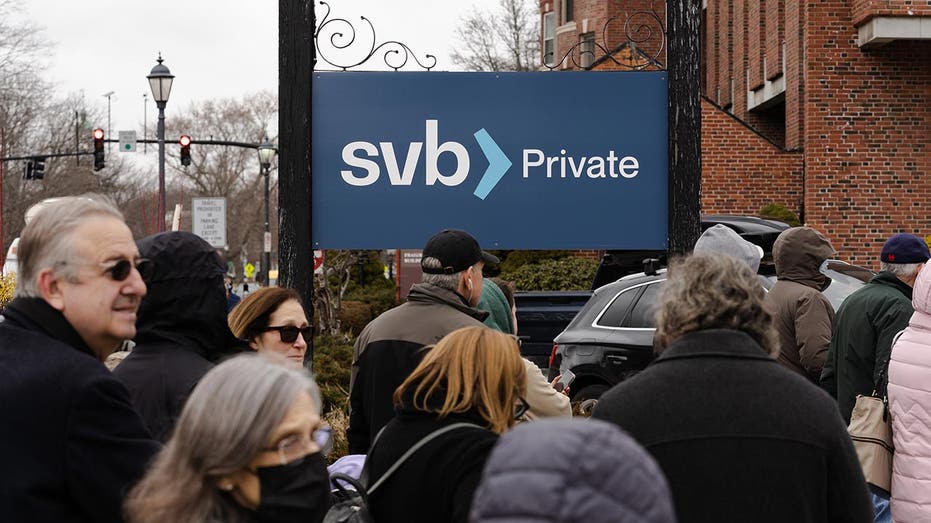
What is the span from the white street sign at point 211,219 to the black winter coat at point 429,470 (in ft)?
84.4

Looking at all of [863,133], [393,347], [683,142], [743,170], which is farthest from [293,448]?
[743,170]

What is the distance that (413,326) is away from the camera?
4.73 m

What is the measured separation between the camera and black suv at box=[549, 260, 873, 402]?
9.47 m

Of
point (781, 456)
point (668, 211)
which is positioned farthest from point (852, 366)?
point (781, 456)

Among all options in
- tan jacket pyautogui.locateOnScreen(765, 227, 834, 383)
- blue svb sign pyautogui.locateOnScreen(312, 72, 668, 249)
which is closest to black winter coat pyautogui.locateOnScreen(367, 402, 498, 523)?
blue svb sign pyautogui.locateOnScreen(312, 72, 668, 249)

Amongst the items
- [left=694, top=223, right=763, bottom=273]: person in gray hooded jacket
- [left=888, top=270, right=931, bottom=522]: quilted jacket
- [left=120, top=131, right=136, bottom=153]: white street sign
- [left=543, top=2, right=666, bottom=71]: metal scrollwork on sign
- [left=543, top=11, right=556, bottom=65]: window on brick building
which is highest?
[left=543, top=11, right=556, bottom=65]: window on brick building

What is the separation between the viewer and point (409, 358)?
15.4 feet

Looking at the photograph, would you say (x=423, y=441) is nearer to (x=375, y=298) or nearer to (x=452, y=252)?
(x=452, y=252)

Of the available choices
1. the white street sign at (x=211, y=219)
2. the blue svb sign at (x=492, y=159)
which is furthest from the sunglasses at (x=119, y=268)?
the white street sign at (x=211, y=219)

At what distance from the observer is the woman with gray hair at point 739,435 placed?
9.45 feet

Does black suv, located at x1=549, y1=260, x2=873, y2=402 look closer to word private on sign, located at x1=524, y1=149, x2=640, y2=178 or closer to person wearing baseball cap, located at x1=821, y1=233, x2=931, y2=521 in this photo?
person wearing baseball cap, located at x1=821, y1=233, x2=931, y2=521

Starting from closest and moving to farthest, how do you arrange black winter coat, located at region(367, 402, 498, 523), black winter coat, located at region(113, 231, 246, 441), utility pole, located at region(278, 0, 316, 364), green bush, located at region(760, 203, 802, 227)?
1. black winter coat, located at region(367, 402, 498, 523)
2. black winter coat, located at region(113, 231, 246, 441)
3. utility pole, located at region(278, 0, 316, 364)
4. green bush, located at region(760, 203, 802, 227)

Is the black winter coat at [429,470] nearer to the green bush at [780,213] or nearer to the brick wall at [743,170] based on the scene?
the green bush at [780,213]

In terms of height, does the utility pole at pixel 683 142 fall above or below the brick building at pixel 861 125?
below
